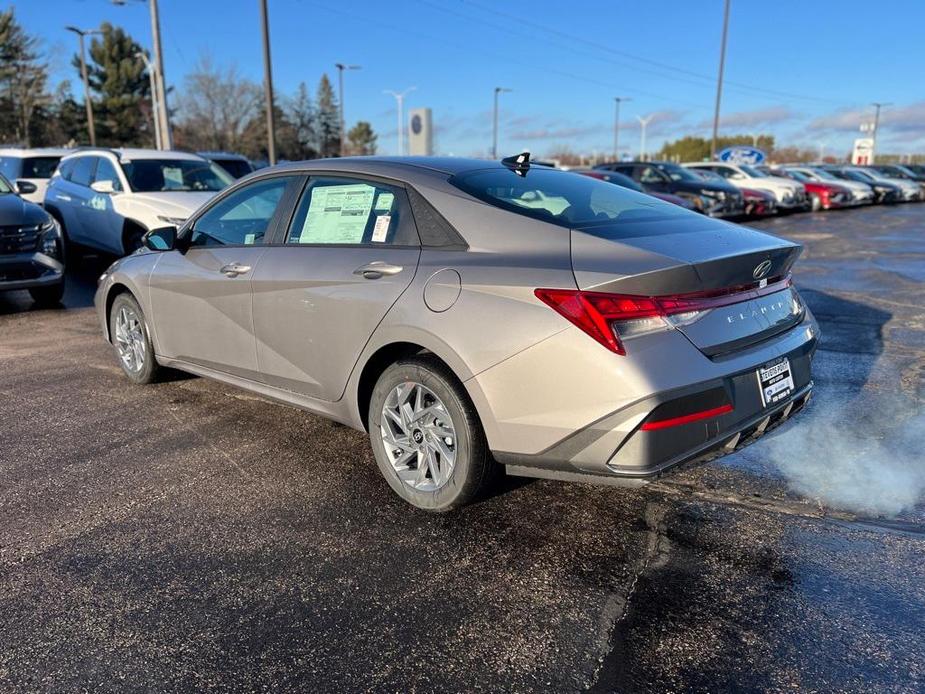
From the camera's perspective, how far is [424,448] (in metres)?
3.23

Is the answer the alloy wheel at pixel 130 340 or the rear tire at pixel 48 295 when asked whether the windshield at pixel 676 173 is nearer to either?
the rear tire at pixel 48 295

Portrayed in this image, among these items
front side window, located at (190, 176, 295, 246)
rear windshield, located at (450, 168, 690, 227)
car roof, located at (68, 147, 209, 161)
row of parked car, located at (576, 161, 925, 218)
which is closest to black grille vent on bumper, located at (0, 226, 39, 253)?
car roof, located at (68, 147, 209, 161)

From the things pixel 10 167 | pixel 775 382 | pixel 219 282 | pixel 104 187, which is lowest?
pixel 775 382

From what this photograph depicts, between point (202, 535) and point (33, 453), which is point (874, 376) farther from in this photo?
point (33, 453)

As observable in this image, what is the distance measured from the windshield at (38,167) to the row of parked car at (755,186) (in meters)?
10.8

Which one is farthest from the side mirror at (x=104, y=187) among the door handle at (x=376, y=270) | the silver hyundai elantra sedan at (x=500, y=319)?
the door handle at (x=376, y=270)

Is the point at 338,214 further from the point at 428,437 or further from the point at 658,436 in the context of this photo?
the point at 658,436

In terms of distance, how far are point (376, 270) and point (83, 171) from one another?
9.02m

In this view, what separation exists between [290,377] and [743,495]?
2368mm

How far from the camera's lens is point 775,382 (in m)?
2.99

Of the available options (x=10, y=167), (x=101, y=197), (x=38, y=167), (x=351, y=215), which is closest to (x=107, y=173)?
(x=101, y=197)

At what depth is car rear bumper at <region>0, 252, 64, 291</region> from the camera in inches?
286

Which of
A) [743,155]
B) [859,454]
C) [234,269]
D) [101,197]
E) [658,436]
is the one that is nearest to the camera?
[658,436]

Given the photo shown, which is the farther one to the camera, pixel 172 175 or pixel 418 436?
pixel 172 175
